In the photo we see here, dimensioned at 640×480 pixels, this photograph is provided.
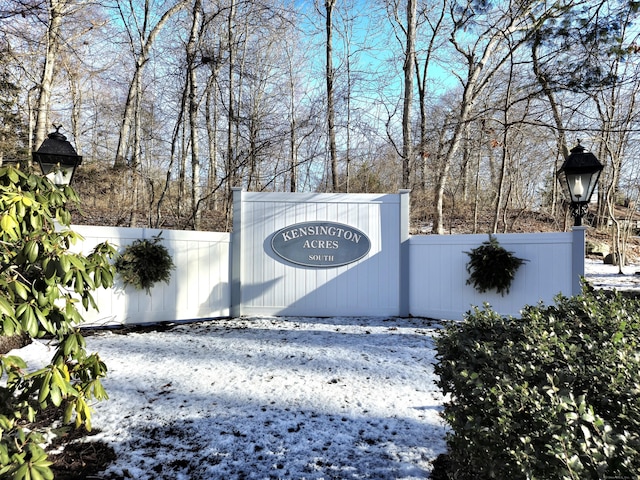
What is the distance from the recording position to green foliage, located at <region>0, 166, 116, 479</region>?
1.10m

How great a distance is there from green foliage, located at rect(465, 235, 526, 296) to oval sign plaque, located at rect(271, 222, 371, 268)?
168 cm

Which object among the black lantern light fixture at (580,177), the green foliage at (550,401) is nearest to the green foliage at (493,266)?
the black lantern light fixture at (580,177)

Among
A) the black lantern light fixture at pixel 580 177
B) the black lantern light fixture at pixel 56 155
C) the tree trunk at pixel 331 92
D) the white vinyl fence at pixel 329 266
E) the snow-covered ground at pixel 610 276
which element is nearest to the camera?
the black lantern light fixture at pixel 56 155

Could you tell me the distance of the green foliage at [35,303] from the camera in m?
1.10

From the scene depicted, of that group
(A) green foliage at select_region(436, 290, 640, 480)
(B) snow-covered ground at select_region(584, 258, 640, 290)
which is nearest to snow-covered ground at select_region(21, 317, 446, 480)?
(A) green foliage at select_region(436, 290, 640, 480)

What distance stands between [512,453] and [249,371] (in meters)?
2.63

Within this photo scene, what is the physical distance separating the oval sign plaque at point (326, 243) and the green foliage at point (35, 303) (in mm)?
4273

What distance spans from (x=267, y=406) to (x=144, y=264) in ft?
10.4

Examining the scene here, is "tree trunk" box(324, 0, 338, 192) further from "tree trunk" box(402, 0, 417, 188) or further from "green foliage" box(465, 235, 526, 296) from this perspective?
"green foliage" box(465, 235, 526, 296)

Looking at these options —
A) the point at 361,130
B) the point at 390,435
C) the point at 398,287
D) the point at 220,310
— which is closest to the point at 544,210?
the point at 361,130

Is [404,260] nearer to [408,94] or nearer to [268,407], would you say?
[268,407]

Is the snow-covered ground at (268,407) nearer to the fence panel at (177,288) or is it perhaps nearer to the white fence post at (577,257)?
the fence panel at (177,288)

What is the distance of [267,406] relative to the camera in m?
2.56

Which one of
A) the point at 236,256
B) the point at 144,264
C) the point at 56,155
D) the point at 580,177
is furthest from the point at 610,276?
the point at 56,155
